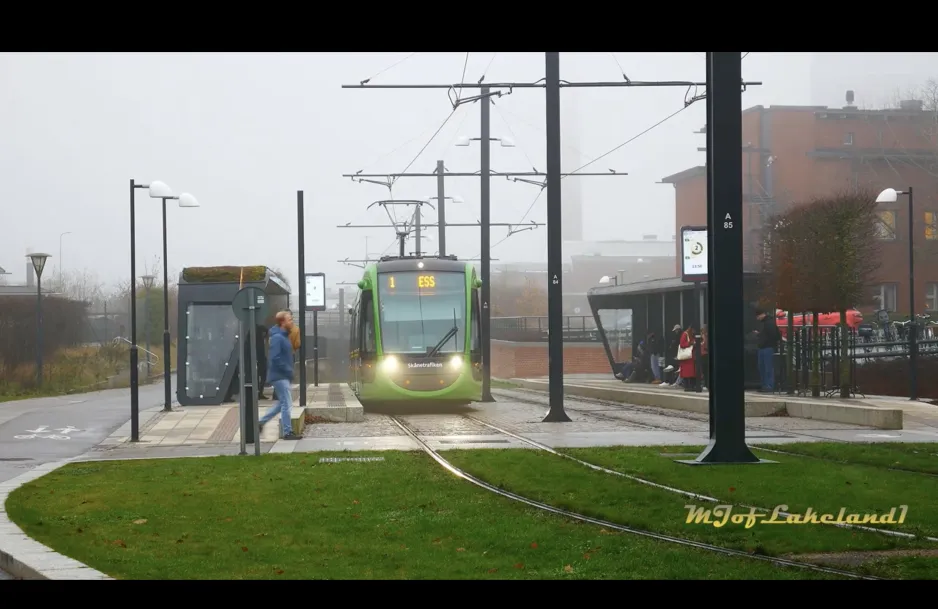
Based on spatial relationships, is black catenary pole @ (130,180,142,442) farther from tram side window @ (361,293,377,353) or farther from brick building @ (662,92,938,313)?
brick building @ (662,92,938,313)

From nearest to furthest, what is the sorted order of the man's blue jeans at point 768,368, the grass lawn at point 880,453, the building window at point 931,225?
the grass lawn at point 880,453 < the man's blue jeans at point 768,368 < the building window at point 931,225

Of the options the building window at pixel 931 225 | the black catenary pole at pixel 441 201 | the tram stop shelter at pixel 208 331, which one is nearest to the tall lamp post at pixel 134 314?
the tram stop shelter at pixel 208 331

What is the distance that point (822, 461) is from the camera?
14445 millimetres

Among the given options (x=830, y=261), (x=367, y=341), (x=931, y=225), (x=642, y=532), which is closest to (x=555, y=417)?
(x=367, y=341)

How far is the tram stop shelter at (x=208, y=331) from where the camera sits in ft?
94.0

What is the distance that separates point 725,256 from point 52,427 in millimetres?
15532

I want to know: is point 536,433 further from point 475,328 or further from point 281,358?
point 475,328

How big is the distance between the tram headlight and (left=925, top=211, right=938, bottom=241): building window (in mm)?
21383

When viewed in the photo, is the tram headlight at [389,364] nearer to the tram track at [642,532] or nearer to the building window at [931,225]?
the tram track at [642,532]

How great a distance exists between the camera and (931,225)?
40.8 meters

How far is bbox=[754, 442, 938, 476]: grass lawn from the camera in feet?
46.1

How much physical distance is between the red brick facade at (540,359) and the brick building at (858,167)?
344 inches
